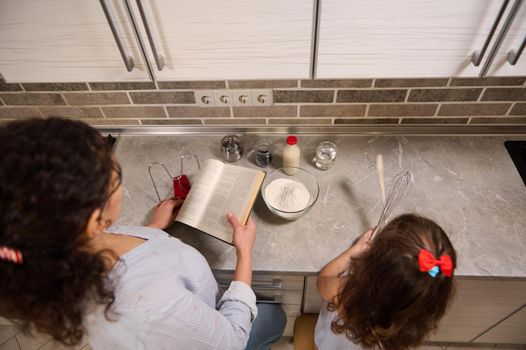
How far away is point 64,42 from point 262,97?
0.61 m

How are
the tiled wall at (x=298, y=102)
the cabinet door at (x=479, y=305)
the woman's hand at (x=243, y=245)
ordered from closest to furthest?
the woman's hand at (x=243, y=245) < the cabinet door at (x=479, y=305) < the tiled wall at (x=298, y=102)

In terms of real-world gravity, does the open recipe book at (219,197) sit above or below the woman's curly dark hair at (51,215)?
below

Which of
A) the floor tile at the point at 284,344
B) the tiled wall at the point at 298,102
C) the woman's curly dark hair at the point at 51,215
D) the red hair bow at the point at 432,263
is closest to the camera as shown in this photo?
the woman's curly dark hair at the point at 51,215

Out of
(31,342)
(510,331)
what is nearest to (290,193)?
(510,331)

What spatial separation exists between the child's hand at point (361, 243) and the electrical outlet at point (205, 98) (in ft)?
2.29

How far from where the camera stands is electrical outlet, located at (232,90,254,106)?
1144 mm

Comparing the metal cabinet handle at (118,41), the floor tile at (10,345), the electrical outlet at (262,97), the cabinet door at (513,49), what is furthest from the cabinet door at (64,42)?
the floor tile at (10,345)

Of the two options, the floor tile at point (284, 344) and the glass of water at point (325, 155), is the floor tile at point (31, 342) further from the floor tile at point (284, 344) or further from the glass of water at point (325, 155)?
the glass of water at point (325, 155)

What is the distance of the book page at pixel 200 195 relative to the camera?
1.01m

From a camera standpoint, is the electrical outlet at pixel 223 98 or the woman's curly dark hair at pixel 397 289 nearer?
the woman's curly dark hair at pixel 397 289

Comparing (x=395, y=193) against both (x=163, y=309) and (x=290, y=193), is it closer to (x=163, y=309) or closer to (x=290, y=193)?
(x=290, y=193)

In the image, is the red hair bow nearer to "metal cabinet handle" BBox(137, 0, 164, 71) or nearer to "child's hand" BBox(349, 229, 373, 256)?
"child's hand" BBox(349, 229, 373, 256)

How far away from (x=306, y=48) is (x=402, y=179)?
613mm

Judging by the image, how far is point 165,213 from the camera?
1.03 m
